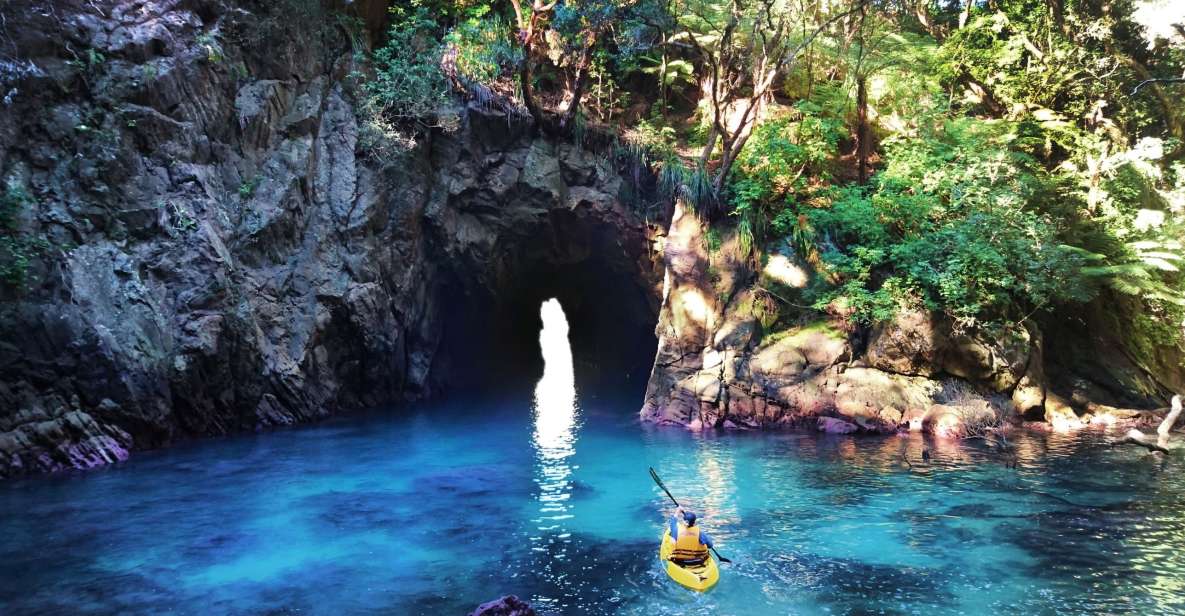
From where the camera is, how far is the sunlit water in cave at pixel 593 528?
29.1 ft

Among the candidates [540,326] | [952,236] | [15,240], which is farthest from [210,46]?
[540,326]

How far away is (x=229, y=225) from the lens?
19.4 metres

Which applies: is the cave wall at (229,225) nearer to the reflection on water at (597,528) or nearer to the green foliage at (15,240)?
the green foliage at (15,240)

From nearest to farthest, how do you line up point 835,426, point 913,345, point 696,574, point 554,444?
point 696,574
point 554,444
point 835,426
point 913,345

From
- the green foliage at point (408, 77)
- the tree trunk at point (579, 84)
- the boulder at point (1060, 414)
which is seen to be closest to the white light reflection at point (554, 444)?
the tree trunk at point (579, 84)

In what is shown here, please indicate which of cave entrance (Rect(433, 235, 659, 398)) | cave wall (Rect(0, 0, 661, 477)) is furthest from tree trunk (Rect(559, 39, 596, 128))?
cave entrance (Rect(433, 235, 659, 398))

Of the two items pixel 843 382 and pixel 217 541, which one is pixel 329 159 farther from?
pixel 843 382

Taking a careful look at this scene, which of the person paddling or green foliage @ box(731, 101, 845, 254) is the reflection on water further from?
green foliage @ box(731, 101, 845, 254)

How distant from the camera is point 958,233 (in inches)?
766

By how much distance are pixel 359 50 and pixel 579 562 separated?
61.8 ft

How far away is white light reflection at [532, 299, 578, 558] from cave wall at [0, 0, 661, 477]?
508 cm

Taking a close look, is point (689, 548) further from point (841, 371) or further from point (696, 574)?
point (841, 371)

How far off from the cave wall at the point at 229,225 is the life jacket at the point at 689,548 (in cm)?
1323

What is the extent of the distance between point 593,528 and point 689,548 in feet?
8.91
